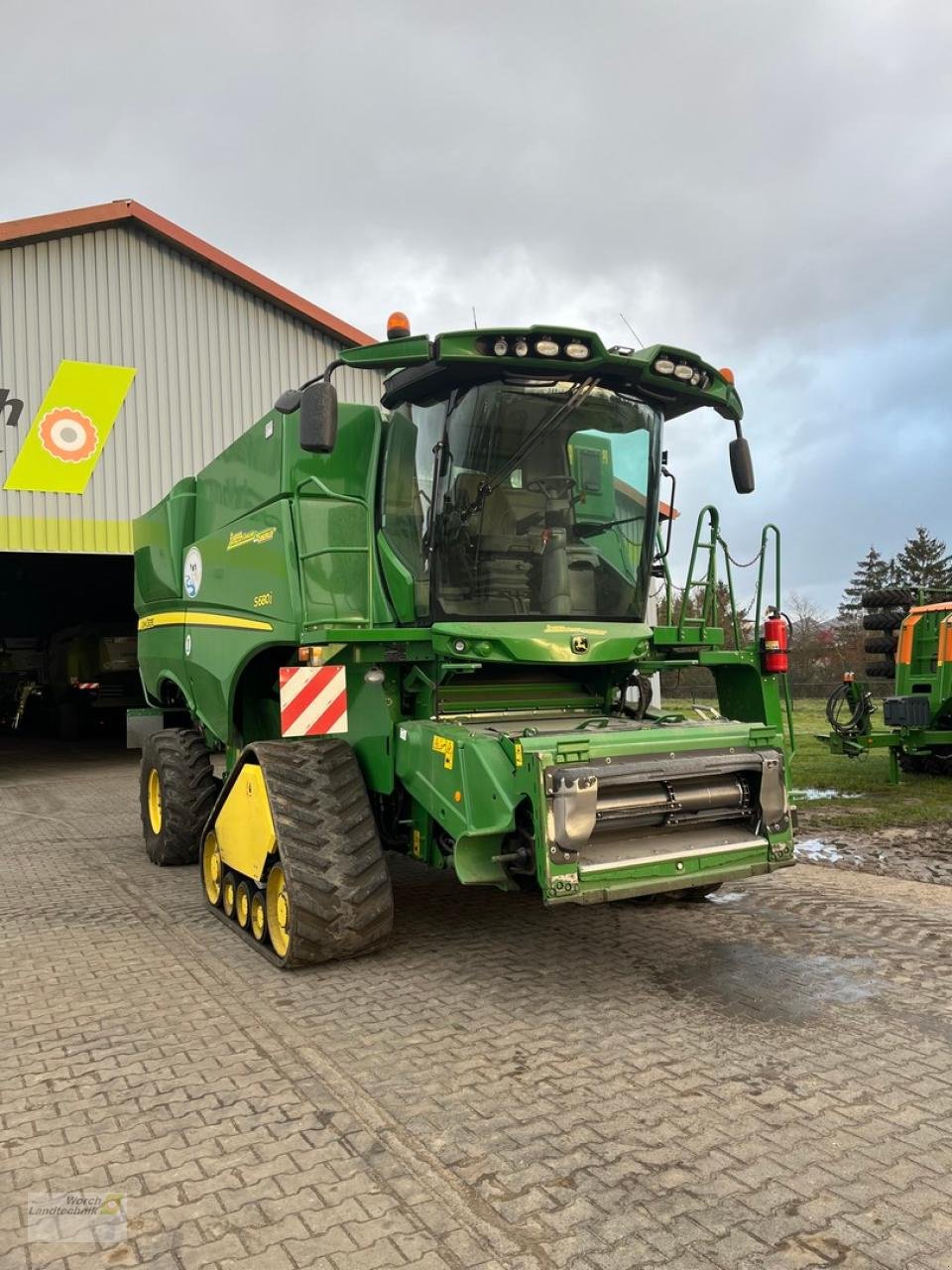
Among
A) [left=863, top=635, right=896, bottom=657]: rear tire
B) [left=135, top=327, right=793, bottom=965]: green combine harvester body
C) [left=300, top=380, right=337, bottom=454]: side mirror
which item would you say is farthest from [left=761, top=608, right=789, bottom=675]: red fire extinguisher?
[left=863, top=635, right=896, bottom=657]: rear tire

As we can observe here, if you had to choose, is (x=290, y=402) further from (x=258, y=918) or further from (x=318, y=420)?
(x=258, y=918)

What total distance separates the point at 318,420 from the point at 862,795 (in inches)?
321

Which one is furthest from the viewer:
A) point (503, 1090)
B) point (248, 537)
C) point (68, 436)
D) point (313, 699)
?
point (68, 436)

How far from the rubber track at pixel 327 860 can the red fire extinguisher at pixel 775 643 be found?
241 centimetres

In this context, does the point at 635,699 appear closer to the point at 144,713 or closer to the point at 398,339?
the point at 398,339

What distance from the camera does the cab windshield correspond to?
4.87 meters

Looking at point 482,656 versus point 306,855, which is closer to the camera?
point 306,855

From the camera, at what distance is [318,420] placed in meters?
4.49

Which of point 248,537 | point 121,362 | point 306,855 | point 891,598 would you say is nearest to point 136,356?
point 121,362

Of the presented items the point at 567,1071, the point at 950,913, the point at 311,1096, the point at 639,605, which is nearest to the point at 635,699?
the point at 639,605

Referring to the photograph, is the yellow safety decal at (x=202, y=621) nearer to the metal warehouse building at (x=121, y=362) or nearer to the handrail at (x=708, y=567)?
the handrail at (x=708, y=567)

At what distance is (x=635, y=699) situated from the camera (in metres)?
5.86

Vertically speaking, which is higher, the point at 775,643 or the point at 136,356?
the point at 136,356

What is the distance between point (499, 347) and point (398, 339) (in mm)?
528
